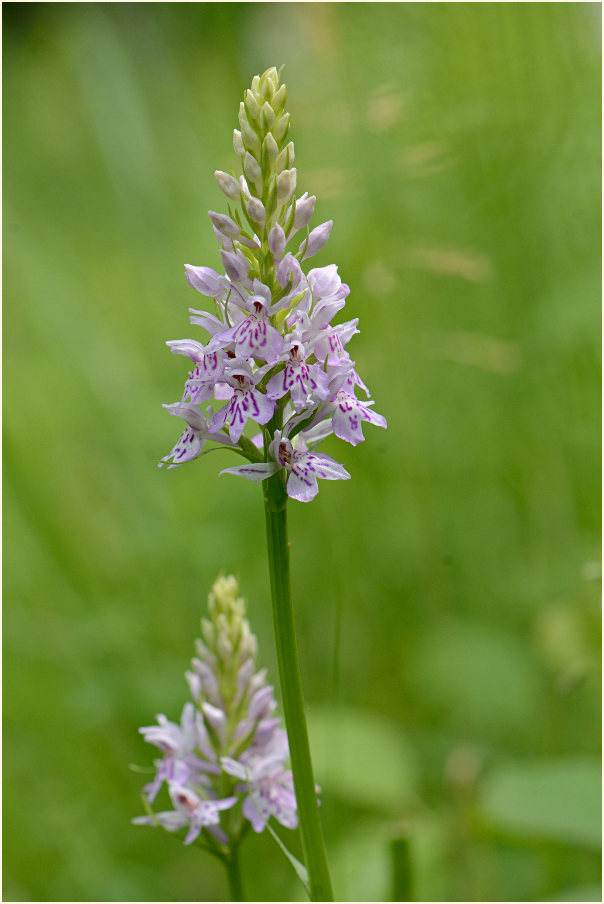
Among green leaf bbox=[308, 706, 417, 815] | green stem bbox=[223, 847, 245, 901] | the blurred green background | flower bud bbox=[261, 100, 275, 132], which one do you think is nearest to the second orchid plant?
flower bud bbox=[261, 100, 275, 132]

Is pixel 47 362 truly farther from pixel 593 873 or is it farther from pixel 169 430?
pixel 593 873

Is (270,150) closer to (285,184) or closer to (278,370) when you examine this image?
(285,184)

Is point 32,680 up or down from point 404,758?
up

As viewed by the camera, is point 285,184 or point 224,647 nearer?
point 285,184

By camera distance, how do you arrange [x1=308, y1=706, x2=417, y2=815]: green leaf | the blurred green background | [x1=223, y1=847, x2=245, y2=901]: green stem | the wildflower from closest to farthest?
the wildflower, [x1=223, y1=847, x2=245, y2=901]: green stem, [x1=308, y1=706, x2=417, y2=815]: green leaf, the blurred green background

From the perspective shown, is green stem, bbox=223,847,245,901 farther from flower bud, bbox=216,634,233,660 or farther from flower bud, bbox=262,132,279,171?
flower bud, bbox=262,132,279,171

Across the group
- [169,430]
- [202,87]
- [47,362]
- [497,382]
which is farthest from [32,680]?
[202,87]

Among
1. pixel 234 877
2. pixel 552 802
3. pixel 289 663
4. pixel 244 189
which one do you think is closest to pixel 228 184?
pixel 244 189

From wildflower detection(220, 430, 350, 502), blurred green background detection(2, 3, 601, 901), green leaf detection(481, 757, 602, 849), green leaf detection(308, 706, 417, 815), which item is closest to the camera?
wildflower detection(220, 430, 350, 502)
